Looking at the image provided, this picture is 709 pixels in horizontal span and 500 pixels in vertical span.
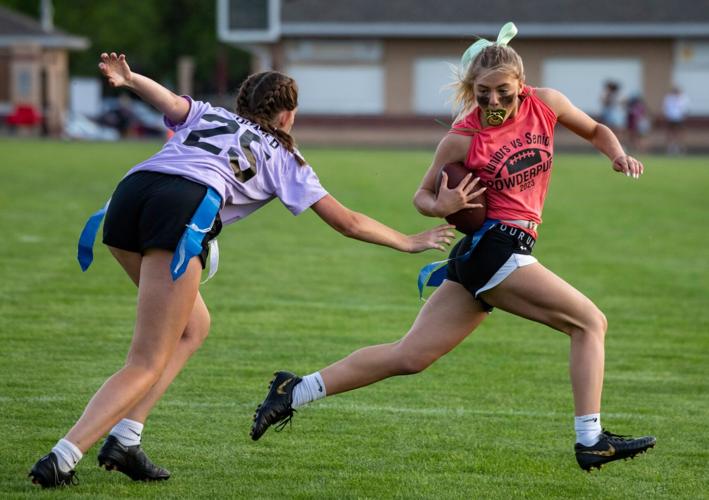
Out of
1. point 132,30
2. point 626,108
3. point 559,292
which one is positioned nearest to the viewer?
point 559,292

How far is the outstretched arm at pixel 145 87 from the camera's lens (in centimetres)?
516

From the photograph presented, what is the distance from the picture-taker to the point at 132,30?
68.4 meters

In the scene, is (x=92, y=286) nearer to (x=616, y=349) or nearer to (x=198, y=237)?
(x=616, y=349)

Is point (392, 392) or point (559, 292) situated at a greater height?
point (559, 292)

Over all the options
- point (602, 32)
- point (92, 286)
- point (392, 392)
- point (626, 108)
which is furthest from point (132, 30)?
point (392, 392)

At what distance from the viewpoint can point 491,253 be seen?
18.2ft

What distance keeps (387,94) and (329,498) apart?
44.4 metres

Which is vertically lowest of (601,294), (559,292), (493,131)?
(601,294)

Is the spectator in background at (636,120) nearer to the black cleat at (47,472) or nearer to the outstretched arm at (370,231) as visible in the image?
the outstretched arm at (370,231)

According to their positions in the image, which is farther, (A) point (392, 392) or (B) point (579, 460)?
(A) point (392, 392)

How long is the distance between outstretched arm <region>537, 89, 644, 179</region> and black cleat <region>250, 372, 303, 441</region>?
1717 mm

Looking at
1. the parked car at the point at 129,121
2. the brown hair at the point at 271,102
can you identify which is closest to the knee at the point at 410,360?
the brown hair at the point at 271,102

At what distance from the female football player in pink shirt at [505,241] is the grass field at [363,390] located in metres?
0.49

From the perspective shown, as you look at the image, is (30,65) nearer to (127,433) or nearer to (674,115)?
(674,115)
